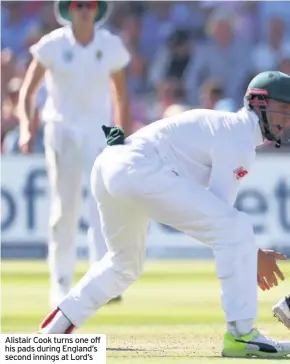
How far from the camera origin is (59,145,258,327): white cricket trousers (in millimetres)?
6688

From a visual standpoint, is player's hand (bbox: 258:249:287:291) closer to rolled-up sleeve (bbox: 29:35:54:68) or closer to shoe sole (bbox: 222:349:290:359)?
shoe sole (bbox: 222:349:290:359)

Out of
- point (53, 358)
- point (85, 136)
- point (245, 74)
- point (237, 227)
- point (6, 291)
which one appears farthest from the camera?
point (245, 74)

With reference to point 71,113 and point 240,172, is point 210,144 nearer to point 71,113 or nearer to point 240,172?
point 240,172

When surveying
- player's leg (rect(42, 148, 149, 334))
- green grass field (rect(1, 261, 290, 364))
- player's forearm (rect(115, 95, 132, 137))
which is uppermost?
player's forearm (rect(115, 95, 132, 137))

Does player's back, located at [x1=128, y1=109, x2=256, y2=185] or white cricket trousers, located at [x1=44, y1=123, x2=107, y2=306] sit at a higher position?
player's back, located at [x1=128, y1=109, x2=256, y2=185]

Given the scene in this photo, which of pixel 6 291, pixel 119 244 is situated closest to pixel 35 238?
pixel 6 291

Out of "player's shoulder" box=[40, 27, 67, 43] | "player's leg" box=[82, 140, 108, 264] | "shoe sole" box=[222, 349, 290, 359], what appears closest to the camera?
"shoe sole" box=[222, 349, 290, 359]

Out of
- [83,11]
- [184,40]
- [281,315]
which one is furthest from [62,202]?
[184,40]

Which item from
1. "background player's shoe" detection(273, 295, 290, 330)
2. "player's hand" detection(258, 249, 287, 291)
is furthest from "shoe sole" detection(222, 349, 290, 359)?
"background player's shoe" detection(273, 295, 290, 330)

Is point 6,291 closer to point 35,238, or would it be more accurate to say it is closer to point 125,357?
point 35,238

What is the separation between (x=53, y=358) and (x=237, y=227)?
4.11 ft

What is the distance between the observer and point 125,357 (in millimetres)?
6824

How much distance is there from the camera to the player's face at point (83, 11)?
10016 millimetres

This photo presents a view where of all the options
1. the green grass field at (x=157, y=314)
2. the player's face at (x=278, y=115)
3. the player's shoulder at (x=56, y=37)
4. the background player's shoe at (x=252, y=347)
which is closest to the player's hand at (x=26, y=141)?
the player's shoulder at (x=56, y=37)
